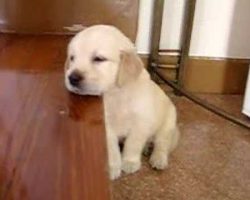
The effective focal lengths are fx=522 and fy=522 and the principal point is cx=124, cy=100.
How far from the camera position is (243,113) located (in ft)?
5.39

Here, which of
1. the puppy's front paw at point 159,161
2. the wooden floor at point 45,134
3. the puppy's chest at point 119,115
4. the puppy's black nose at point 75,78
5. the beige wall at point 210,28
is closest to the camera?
the wooden floor at point 45,134

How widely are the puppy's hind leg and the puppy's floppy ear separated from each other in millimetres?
261

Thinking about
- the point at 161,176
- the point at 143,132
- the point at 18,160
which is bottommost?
the point at 161,176

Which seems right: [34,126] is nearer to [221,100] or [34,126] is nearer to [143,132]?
[143,132]

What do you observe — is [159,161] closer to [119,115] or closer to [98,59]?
[119,115]

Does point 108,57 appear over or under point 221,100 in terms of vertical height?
over

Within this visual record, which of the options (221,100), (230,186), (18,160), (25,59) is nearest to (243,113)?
(221,100)

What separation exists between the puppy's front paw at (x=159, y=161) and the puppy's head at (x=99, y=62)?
0.28 meters

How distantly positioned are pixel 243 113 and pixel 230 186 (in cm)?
40

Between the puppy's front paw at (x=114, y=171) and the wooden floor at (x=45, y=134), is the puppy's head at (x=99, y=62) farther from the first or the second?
the puppy's front paw at (x=114, y=171)

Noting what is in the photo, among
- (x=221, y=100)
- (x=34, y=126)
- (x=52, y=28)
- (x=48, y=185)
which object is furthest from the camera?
(x=221, y=100)

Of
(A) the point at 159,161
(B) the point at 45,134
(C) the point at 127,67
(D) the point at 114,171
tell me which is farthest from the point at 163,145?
(B) the point at 45,134

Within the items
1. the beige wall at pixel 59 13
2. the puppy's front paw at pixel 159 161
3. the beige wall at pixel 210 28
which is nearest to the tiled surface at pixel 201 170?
the puppy's front paw at pixel 159 161

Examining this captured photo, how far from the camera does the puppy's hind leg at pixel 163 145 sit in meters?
1.36
